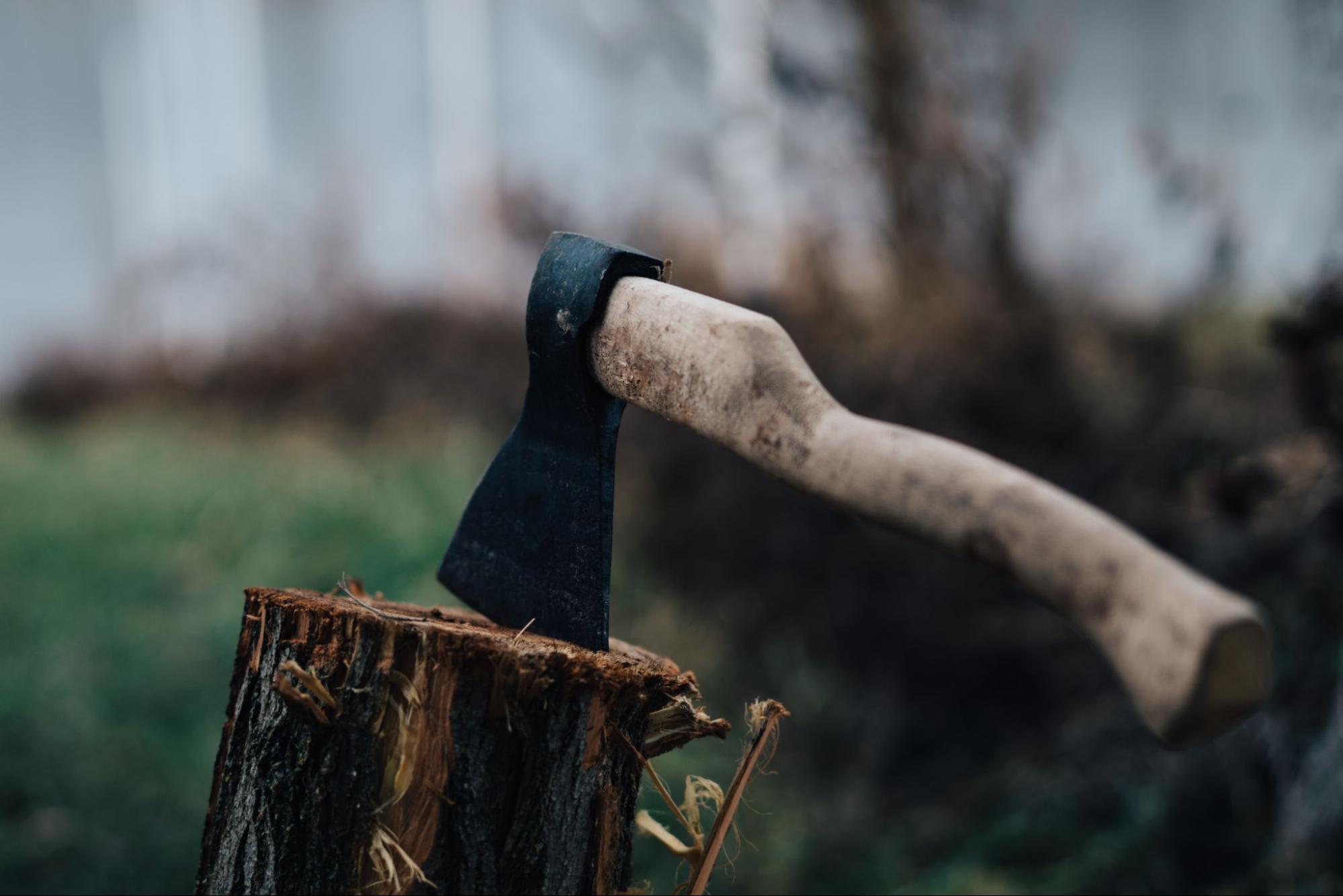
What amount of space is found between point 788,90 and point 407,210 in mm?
3981

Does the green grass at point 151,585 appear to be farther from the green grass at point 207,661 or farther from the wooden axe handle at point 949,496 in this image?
the wooden axe handle at point 949,496

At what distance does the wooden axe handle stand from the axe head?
0.04m

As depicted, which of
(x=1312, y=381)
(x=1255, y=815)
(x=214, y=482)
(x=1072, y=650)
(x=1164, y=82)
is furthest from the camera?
(x=214, y=482)

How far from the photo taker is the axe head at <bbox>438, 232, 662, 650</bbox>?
3.68 ft

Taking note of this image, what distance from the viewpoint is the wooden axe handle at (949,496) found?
66 centimetres

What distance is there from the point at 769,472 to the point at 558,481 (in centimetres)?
33

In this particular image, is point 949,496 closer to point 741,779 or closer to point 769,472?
point 769,472

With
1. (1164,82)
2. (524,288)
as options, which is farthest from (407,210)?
(1164,82)

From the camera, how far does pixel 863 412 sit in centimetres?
324

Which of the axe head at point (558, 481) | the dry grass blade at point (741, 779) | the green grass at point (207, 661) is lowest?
the green grass at point (207, 661)

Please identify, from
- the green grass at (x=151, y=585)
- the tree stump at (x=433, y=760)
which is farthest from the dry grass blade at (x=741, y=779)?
the green grass at (x=151, y=585)

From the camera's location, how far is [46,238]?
28.9 feet

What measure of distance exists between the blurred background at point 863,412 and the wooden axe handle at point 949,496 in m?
1.76

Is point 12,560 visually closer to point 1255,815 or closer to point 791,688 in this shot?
point 791,688
